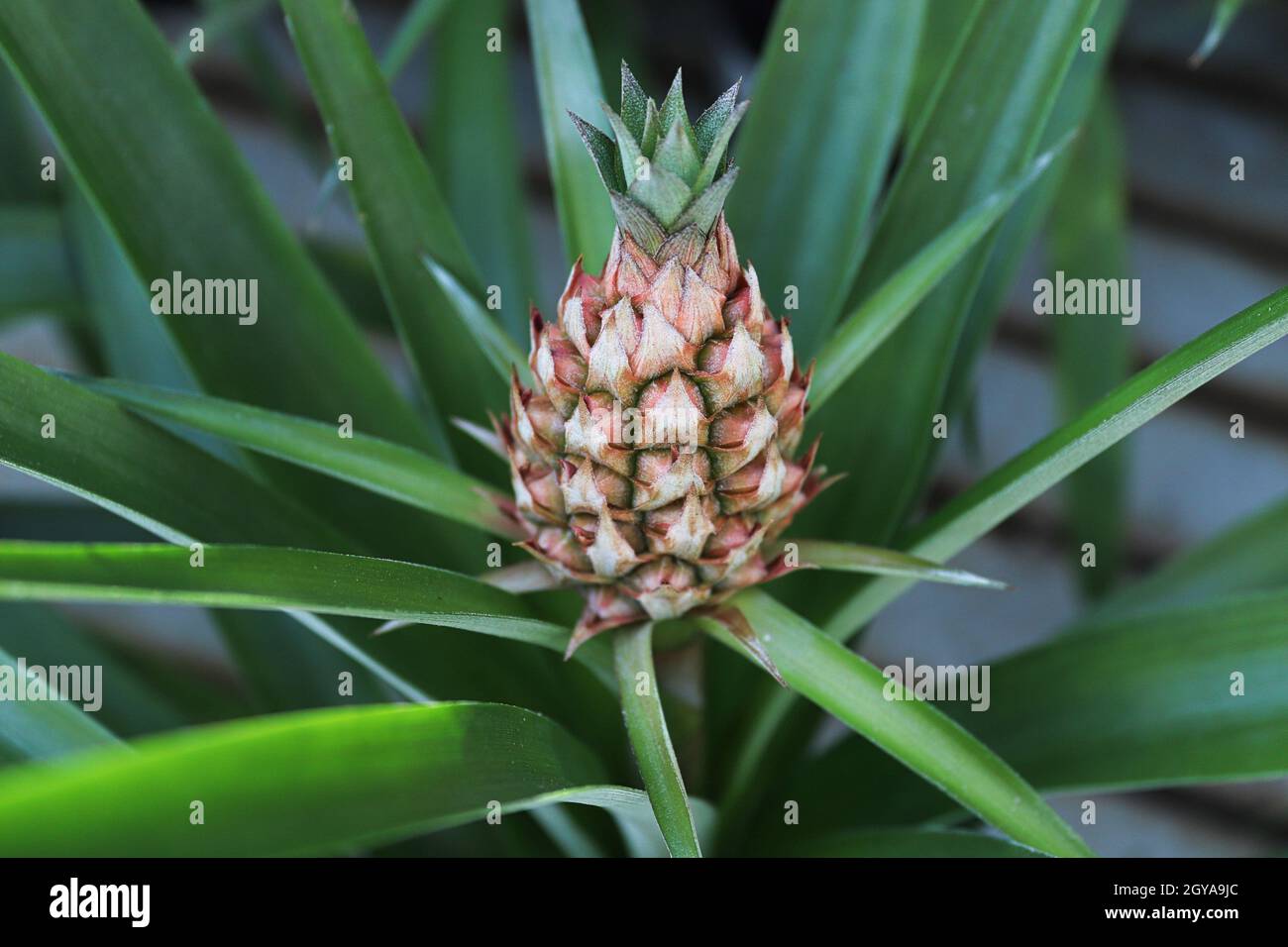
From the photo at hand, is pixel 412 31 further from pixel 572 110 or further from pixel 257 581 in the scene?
pixel 257 581

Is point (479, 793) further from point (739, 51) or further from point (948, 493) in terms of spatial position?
point (739, 51)

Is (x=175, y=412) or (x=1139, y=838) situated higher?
(x=175, y=412)

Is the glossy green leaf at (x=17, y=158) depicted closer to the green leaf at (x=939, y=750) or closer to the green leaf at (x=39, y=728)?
the green leaf at (x=39, y=728)

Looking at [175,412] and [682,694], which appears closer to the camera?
[175,412]

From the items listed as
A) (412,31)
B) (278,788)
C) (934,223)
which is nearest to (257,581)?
(278,788)

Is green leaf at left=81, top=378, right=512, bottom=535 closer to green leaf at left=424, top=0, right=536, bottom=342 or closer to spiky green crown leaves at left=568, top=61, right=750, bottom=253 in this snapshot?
spiky green crown leaves at left=568, top=61, right=750, bottom=253

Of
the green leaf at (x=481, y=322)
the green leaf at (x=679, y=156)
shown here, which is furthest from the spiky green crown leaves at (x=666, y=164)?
the green leaf at (x=481, y=322)

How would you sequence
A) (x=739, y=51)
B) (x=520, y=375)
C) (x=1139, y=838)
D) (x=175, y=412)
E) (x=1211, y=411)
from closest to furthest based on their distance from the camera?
(x=175, y=412) → (x=520, y=375) → (x=1139, y=838) → (x=1211, y=411) → (x=739, y=51)
